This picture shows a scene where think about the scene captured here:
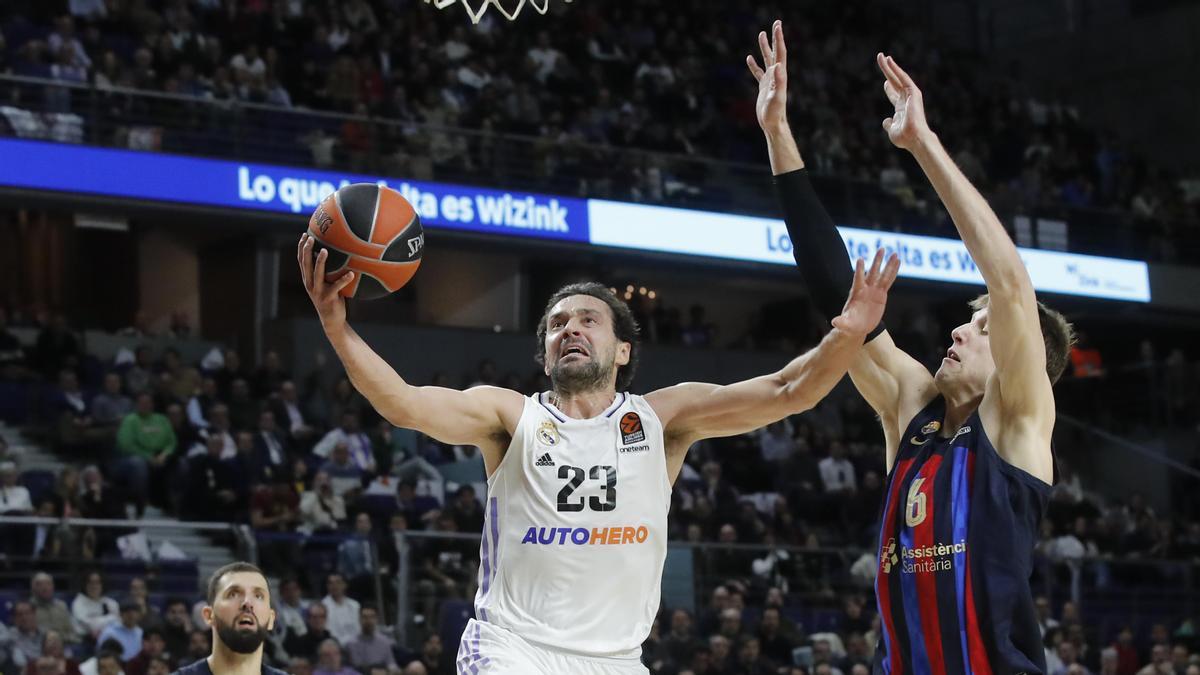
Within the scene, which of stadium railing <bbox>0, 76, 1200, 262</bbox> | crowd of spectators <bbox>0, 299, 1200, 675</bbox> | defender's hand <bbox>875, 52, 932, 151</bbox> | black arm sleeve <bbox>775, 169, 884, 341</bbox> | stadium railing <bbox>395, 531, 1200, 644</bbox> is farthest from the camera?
stadium railing <bbox>0, 76, 1200, 262</bbox>

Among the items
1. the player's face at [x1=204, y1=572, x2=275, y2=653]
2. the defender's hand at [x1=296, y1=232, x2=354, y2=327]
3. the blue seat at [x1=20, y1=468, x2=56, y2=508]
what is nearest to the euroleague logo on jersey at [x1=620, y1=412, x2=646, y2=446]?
the defender's hand at [x1=296, y1=232, x2=354, y2=327]

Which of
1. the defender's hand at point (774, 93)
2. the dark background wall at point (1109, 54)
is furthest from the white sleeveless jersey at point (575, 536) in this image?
the dark background wall at point (1109, 54)

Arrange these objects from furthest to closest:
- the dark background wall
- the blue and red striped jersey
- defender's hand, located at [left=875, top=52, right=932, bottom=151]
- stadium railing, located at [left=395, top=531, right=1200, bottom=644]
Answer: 1. the dark background wall
2. stadium railing, located at [left=395, top=531, right=1200, bottom=644]
3. defender's hand, located at [left=875, top=52, right=932, bottom=151]
4. the blue and red striped jersey

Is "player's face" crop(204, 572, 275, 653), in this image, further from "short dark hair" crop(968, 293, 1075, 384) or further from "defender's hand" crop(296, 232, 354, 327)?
"short dark hair" crop(968, 293, 1075, 384)

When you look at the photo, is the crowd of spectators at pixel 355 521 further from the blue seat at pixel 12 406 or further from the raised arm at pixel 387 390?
the raised arm at pixel 387 390

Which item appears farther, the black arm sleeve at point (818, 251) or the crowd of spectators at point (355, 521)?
the crowd of spectators at point (355, 521)

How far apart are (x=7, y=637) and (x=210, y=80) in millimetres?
7760

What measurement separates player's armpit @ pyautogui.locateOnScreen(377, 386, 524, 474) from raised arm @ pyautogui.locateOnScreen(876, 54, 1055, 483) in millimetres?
1497

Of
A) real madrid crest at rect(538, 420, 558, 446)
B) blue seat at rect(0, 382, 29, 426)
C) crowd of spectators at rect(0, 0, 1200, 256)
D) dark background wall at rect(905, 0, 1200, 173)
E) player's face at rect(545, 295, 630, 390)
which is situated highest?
dark background wall at rect(905, 0, 1200, 173)

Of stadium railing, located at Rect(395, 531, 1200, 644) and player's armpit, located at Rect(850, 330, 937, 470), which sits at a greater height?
player's armpit, located at Rect(850, 330, 937, 470)

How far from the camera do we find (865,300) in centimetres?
482

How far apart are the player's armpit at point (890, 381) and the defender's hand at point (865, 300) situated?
14.1 inches

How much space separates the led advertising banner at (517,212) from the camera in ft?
53.5

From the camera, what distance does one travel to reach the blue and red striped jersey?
4480 mm
